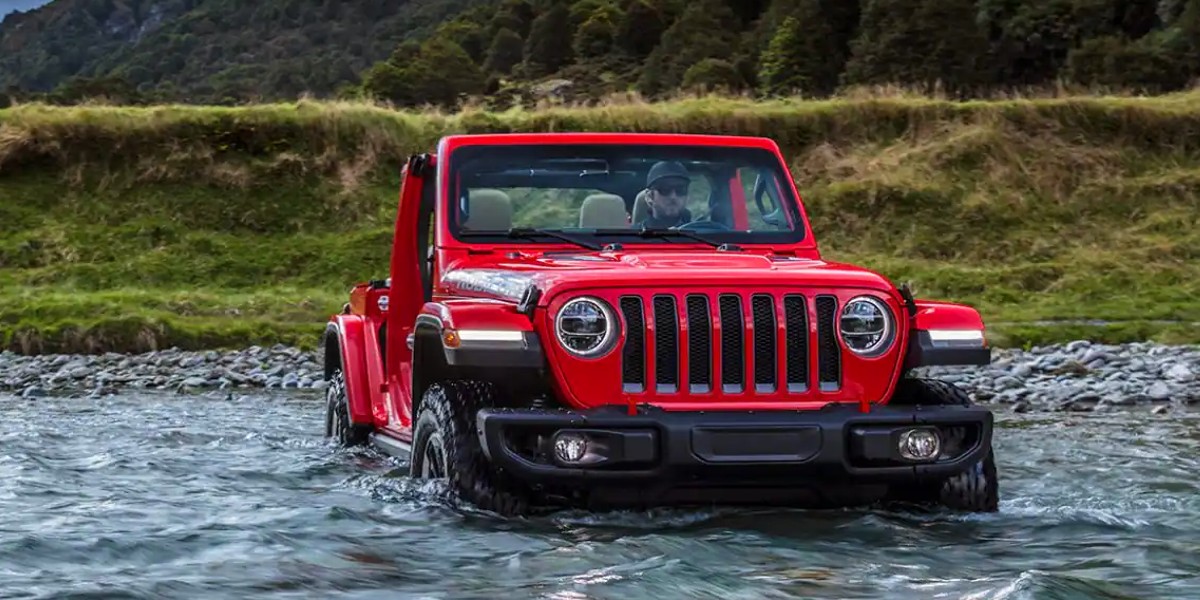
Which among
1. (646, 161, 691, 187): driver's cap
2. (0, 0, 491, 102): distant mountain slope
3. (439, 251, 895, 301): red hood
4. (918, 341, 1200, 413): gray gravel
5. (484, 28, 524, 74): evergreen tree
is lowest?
(918, 341, 1200, 413): gray gravel

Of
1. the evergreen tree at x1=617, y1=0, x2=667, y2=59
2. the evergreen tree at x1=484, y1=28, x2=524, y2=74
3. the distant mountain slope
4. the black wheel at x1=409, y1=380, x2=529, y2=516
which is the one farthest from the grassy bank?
the distant mountain slope

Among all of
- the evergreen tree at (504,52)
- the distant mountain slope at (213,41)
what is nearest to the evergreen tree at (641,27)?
the evergreen tree at (504,52)

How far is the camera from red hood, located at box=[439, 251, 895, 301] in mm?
6406

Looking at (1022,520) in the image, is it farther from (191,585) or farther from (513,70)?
(513,70)

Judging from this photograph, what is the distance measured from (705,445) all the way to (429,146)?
22456 millimetres

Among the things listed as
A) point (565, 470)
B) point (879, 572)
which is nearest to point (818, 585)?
point (879, 572)

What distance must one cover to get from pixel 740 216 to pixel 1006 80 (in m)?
51.5

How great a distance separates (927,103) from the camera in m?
29.6

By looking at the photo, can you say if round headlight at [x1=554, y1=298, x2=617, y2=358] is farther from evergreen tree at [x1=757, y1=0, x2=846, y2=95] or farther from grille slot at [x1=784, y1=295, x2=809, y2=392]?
evergreen tree at [x1=757, y1=0, x2=846, y2=95]

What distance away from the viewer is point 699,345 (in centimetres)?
641

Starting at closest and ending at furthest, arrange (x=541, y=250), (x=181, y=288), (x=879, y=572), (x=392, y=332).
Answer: (x=879, y=572) < (x=541, y=250) < (x=392, y=332) < (x=181, y=288)

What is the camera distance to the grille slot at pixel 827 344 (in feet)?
21.5

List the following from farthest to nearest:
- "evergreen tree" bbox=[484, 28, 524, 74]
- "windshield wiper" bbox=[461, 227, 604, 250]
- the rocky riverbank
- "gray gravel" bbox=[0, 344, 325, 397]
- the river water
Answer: "evergreen tree" bbox=[484, 28, 524, 74], "gray gravel" bbox=[0, 344, 325, 397], the rocky riverbank, "windshield wiper" bbox=[461, 227, 604, 250], the river water

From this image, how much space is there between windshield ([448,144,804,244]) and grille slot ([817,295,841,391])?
1410 millimetres
